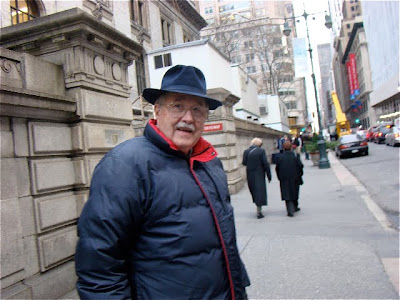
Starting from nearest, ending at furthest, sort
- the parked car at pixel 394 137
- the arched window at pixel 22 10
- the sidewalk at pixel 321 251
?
the sidewalk at pixel 321 251
the arched window at pixel 22 10
the parked car at pixel 394 137

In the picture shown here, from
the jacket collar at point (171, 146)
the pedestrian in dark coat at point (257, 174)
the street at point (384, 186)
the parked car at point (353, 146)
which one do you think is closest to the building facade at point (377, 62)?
the parked car at point (353, 146)

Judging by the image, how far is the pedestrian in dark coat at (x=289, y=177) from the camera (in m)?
8.38

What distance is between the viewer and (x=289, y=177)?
27.9 ft

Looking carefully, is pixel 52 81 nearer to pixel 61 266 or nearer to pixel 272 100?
pixel 61 266

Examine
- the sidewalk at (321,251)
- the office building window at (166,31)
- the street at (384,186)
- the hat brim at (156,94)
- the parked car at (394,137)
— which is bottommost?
the sidewalk at (321,251)

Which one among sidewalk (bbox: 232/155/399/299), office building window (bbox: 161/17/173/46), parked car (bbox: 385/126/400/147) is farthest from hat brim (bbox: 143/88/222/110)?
office building window (bbox: 161/17/173/46)

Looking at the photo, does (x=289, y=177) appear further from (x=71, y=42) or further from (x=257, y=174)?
(x=71, y=42)

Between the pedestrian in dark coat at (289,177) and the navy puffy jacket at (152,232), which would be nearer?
the navy puffy jacket at (152,232)

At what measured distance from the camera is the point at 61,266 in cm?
457

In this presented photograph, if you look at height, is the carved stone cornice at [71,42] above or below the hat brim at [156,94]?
above

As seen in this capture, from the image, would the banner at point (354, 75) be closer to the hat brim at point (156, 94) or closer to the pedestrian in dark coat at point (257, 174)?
the pedestrian in dark coat at point (257, 174)

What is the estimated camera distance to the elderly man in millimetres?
1580

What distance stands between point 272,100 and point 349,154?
1700 centimetres

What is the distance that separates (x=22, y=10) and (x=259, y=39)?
3114cm
